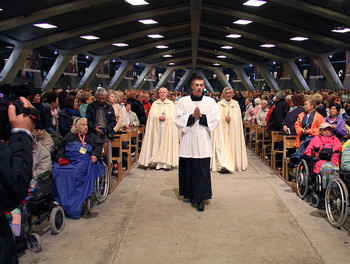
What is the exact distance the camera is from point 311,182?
5.78 metres

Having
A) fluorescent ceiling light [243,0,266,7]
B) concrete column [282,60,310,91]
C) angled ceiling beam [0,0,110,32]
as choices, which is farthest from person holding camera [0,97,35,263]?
concrete column [282,60,310,91]

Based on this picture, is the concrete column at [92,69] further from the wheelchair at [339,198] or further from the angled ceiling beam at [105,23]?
the wheelchair at [339,198]

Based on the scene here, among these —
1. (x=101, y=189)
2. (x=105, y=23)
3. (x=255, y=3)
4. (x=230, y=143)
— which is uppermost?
(x=255, y=3)

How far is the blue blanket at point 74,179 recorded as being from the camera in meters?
4.82

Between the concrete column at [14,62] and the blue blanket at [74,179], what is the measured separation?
1616 centimetres

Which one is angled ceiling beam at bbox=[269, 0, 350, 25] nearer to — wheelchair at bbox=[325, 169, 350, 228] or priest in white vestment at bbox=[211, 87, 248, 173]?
priest in white vestment at bbox=[211, 87, 248, 173]

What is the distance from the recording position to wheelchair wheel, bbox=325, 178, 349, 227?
14.6 feet

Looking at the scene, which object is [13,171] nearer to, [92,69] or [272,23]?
[272,23]

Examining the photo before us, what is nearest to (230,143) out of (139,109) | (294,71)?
(139,109)

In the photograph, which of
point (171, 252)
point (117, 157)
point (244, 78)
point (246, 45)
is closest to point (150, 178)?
point (117, 157)

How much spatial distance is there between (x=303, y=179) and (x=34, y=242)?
13.2 ft

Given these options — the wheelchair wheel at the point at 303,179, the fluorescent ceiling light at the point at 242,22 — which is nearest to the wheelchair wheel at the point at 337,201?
the wheelchair wheel at the point at 303,179

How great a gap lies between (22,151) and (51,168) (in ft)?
9.87

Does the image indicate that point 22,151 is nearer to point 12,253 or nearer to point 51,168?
point 12,253
